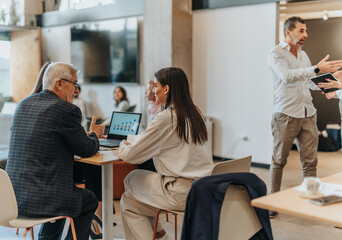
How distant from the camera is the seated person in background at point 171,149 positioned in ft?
8.24

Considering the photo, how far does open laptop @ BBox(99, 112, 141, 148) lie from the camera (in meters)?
3.18

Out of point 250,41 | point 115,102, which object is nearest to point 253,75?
point 250,41

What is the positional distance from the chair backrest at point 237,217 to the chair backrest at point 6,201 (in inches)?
42.9

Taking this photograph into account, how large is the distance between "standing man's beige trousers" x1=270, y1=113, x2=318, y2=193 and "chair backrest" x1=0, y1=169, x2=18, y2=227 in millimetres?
2287

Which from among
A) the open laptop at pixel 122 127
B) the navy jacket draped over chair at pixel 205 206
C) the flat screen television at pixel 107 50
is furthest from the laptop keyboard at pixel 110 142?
the flat screen television at pixel 107 50

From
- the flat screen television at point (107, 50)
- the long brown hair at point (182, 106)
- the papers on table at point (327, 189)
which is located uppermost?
the flat screen television at point (107, 50)

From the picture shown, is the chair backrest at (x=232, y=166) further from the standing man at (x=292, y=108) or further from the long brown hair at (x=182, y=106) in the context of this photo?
the standing man at (x=292, y=108)

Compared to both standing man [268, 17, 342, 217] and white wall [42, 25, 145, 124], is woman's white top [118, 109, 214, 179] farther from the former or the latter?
white wall [42, 25, 145, 124]

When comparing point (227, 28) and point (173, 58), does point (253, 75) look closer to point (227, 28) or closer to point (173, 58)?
point (227, 28)

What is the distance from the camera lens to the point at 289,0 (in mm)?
5562

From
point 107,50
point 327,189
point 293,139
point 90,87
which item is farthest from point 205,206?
point 90,87

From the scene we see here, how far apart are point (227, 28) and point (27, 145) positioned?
4359 millimetres

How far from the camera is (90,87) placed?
8.09m

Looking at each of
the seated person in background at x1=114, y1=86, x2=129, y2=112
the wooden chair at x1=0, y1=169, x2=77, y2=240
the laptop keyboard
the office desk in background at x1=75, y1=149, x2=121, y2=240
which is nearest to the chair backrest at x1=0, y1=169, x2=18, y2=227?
the wooden chair at x1=0, y1=169, x2=77, y2=240
